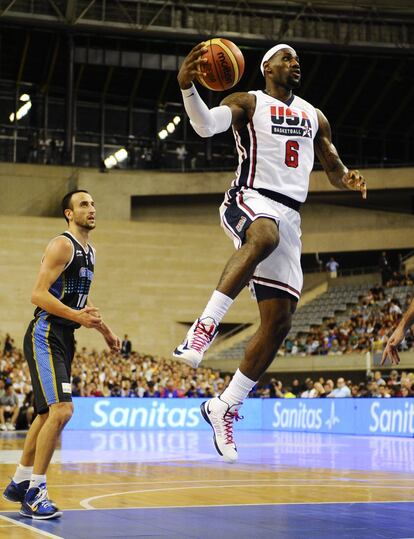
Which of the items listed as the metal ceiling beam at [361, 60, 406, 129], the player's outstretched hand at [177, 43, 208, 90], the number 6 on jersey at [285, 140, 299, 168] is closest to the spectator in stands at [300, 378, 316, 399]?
the metal ceiling beam at [361, 60, 406, 129]

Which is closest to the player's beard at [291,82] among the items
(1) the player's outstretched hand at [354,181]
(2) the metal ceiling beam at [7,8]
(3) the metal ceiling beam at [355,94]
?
(1) the player's outstretched hand at [354,181]

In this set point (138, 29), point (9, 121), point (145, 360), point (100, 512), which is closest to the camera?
point (100, 512)

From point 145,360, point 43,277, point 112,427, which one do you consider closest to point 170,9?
point 145,360

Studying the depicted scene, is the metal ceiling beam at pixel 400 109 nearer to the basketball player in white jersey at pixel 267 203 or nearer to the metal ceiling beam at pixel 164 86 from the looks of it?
the metal ceiling beam at pixel 164 86

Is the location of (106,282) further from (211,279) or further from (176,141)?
(176,141)

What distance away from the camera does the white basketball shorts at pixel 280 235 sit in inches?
284

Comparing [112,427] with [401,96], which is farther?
[401,96]

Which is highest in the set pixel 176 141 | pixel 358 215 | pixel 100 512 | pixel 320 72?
pixel 320 72

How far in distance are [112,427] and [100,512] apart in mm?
20050

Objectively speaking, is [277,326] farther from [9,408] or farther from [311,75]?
[311,75]

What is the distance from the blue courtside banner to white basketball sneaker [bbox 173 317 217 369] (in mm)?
18994

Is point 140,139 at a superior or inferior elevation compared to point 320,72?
inferior

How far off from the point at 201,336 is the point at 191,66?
192 cm

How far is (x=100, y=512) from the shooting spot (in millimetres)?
8625
